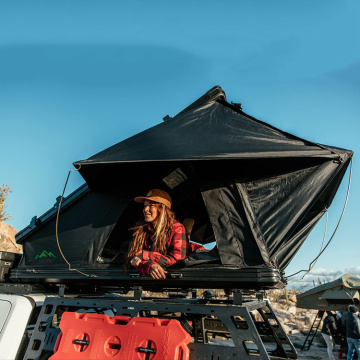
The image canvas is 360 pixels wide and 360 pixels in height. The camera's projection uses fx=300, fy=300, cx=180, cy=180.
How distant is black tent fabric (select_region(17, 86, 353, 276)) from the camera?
294cm

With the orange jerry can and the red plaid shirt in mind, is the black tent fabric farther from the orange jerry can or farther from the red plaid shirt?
the orange jerry can

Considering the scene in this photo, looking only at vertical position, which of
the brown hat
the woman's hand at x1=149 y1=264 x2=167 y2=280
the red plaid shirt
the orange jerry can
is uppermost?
the brown hat

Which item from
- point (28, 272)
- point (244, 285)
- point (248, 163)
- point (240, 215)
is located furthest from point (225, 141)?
point (28, 272)

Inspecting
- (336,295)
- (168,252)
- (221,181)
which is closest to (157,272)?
(168,252)

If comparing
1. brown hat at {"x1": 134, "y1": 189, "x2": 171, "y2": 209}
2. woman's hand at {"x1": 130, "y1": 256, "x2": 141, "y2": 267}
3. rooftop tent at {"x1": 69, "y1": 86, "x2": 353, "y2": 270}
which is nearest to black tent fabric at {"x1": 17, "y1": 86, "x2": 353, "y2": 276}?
rooftop tent at {"x1": 69, "y1": 86, "x2": 353, "y2": 270}

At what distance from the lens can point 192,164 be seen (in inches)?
140

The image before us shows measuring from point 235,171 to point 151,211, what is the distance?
112 centimetres

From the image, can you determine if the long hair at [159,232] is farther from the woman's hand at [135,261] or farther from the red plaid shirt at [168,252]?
the woman's hand at [135,261]

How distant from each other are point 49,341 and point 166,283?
3.74 ft

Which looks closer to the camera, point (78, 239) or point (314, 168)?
point (314, 168)

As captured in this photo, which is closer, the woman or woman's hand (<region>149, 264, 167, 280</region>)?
woman's hand (<region>149, 264, 167, 280</region>)

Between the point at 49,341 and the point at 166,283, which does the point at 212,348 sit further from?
the point at 49,341

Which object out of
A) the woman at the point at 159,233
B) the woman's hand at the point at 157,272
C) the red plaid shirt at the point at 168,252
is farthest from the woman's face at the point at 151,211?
the woman's hand at the point at 157,272

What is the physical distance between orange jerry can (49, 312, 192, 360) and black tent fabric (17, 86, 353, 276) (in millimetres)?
938
